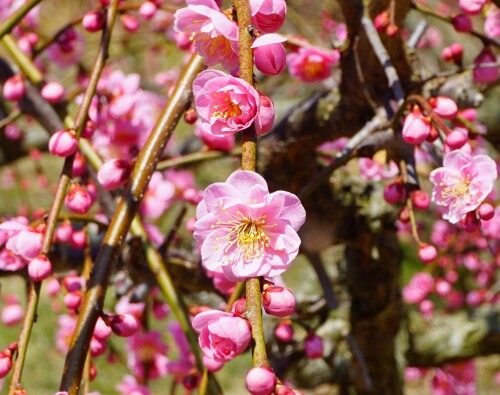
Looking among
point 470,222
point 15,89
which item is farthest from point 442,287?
point 15,89

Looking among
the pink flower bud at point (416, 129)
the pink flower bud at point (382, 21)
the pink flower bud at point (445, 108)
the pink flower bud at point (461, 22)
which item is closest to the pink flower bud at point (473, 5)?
the pink flower bud at point (461, 22)

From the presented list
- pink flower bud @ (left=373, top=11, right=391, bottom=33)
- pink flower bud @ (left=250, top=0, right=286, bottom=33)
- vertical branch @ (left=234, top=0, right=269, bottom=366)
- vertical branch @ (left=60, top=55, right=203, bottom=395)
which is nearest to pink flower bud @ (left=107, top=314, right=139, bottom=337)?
vertical branch @ (left=60, top=55, right=203, bottom=395)

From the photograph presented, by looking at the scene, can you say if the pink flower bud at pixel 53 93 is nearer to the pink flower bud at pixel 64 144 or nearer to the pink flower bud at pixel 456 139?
the pink flower bud at pixel 64 144

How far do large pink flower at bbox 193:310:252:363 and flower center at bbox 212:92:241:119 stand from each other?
25cm

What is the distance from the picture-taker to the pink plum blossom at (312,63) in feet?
5.58

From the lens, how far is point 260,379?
0.66 meters

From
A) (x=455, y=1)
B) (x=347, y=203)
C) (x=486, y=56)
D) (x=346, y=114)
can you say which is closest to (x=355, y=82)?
(x=346, y=114)

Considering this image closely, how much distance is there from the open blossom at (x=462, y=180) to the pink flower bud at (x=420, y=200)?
1.9 inches

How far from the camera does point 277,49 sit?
85cm

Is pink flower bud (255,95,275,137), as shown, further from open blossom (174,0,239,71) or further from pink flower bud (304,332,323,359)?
pink flower bud (304,332,323,359)

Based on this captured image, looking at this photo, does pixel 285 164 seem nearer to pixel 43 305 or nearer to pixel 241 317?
pixel 241 317

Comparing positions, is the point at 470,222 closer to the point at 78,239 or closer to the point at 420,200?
the point at 420,200

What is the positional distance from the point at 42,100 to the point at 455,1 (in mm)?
3128

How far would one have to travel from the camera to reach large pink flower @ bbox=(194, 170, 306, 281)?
790mm
